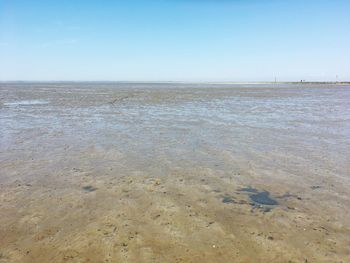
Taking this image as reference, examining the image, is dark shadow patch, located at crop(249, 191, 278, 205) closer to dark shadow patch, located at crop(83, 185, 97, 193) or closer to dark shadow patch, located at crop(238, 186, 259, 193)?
dark shadow patch, located at crop(238, 186, 259, 193)

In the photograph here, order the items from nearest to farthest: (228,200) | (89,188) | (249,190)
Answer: (228,200), (249,190), (89,188)

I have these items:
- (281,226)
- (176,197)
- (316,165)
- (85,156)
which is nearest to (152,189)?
(176,197)

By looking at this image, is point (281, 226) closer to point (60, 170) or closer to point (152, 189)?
point (152, 189)

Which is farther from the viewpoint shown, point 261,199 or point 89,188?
point 89,188

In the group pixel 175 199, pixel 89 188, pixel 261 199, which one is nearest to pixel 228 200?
pixel 261 199

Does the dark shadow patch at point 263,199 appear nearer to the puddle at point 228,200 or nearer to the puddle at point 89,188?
the puddle at point 228,200

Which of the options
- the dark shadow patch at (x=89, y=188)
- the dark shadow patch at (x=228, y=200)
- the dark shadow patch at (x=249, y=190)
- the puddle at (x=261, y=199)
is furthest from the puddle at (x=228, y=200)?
the dark shadow patch at (x=89, y=188)

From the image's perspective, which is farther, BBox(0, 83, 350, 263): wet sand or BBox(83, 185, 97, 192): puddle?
→ BBox(83, 185, 97, 192): puddle

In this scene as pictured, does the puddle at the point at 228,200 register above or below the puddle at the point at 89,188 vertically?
below

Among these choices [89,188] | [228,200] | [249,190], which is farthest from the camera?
[89,188]

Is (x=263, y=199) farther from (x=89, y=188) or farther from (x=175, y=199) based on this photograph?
(x=89, y=188)

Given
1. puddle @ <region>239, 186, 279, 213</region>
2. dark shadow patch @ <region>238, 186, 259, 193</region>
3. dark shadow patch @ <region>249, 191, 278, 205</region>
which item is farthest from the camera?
dark shadow patch @ <region>238, 186, 259, 193</region>

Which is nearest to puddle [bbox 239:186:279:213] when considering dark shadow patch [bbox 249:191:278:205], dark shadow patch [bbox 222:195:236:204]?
dark shadow patch [bbox 249:191:278:205]

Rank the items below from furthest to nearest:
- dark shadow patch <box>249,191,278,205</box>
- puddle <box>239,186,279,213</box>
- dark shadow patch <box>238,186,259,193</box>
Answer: dark shadow patch <box>238,186,259,193</box> → dark shadow patch <box>249,191,278,205</box> → puddle <box>239,186,279,213</box>
